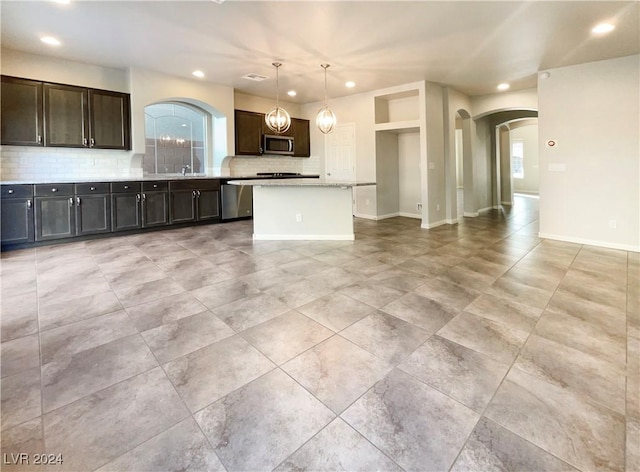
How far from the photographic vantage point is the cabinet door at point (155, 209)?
5.72 meters

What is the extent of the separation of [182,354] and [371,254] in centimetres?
283

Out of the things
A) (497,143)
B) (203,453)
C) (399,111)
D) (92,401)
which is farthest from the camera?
(497,143)

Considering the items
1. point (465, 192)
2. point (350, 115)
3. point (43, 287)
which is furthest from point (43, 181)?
point (465, 192)

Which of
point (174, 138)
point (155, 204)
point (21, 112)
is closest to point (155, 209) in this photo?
point (155, 204)

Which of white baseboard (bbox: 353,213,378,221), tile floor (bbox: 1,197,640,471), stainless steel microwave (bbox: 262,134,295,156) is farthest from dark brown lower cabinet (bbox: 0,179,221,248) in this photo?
white baseboard (bbox: 353,213,378,221)

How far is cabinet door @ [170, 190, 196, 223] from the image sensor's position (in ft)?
20.0

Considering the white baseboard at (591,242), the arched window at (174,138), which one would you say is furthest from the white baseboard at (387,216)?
the arched window at (174,138)

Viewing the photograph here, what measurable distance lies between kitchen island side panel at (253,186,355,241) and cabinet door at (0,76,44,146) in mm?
3308

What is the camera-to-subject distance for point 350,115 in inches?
289

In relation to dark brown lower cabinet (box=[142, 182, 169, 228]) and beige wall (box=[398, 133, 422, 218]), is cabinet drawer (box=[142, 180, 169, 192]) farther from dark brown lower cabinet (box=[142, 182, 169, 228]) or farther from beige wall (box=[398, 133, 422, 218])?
beige wall (box=[398, 133, 422, 218])

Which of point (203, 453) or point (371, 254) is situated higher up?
point (371, 254)

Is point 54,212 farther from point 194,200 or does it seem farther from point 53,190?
point 194,200

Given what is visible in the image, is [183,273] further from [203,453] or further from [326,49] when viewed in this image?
[326,49]

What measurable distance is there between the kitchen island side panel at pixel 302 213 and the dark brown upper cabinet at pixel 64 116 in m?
2.67
